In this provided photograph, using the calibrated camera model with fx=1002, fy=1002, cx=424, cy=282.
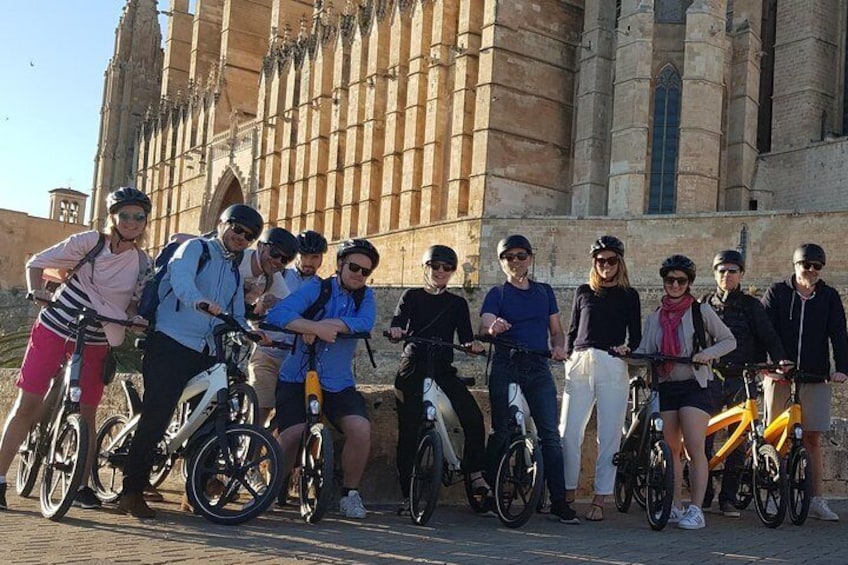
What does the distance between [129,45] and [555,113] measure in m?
34.1

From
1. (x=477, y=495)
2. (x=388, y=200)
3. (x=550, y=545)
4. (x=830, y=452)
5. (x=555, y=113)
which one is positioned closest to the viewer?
(x=550, y=545)

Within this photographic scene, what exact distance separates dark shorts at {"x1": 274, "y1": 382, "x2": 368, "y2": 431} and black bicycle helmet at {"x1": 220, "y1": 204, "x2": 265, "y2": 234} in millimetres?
915

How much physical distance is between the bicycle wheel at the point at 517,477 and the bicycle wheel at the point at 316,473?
1.02 m

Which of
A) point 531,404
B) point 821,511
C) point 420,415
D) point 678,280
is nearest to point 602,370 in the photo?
point 531,404

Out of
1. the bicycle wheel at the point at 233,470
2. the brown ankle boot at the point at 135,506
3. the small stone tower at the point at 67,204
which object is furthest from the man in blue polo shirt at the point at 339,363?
the small stone tower at the point at 67,204

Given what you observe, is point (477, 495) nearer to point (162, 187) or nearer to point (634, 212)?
point (634, 212)

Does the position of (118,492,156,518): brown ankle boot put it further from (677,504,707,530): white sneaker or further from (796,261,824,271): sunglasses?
(796,261,824,271): sunglasses

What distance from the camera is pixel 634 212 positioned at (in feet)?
80.9

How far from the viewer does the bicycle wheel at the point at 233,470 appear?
16.2ft

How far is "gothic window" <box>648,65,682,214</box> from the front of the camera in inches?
1017

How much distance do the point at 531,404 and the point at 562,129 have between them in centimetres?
2469

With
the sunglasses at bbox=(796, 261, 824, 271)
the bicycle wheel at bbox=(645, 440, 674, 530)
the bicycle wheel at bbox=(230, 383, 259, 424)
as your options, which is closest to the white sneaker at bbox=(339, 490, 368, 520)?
the bicycle wheel at bbox=(230, 383, 259, 424)

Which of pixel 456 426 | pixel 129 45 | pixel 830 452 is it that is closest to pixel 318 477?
pixel 456 426

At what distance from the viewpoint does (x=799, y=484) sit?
6258mm
